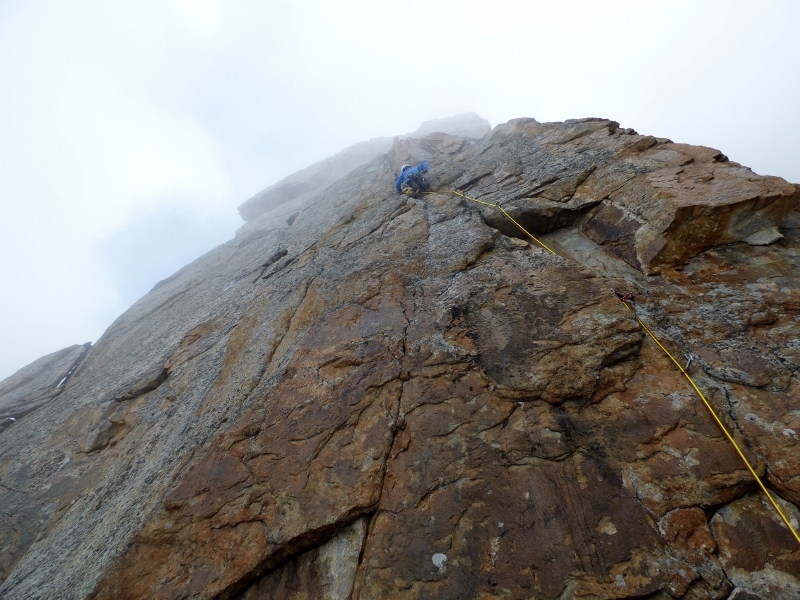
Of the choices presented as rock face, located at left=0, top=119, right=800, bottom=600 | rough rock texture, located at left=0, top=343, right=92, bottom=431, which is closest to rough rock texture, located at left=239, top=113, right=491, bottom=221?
rough rock texture, located at left=0, top=343, right=92, bottom=431

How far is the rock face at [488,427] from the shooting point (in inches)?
142

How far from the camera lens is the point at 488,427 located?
457cm

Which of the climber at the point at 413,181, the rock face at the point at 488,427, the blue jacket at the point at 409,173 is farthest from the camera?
the blue jacket at the point at 409,173

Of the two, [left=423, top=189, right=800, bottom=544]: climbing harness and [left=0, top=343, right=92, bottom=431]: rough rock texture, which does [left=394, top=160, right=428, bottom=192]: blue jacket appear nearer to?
[left=423, top=189, right=800, bottom=544]: climbing harness

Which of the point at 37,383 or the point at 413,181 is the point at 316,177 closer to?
the point at 37,383

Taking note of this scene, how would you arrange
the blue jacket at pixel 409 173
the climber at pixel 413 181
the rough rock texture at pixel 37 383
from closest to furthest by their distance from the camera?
the climber at pixel 413 181 < the blue jacket at pixel 409 173 < the rough rock texture at pixel 37 383

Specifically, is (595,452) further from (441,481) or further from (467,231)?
(467,231)

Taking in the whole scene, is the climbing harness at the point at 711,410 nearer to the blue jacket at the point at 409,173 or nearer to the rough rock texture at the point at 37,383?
the blue jacket at the point at 409,173

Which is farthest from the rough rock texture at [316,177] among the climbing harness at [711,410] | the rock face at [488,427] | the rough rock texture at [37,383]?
the climbing harness at [711,410]

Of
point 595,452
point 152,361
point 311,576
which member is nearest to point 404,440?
point 311,576

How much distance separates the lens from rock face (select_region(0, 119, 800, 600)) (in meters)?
3.62

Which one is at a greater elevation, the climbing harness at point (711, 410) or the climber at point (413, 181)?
the climber at point (413, 181)

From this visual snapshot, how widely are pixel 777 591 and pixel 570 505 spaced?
1558 mm

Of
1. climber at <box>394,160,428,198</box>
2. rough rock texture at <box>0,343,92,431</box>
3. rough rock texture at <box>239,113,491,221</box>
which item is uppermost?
rough rock texture at <box>239,113,491,221</box>
